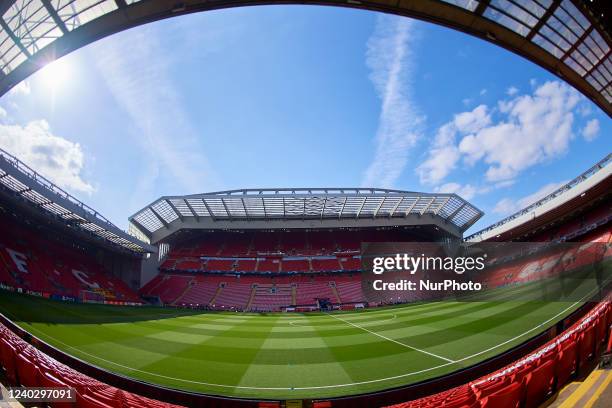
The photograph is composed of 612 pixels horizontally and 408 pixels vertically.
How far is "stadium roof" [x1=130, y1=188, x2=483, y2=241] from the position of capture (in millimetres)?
41125

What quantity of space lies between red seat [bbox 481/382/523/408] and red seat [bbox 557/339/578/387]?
1.91 metres

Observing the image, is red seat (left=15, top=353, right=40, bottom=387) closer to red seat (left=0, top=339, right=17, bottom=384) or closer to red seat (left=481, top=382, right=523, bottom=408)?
red seat (left=0, top=339, right=17, bottom=384)

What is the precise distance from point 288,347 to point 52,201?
89.6 feet

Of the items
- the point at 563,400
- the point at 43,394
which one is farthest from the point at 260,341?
the point at 563,400

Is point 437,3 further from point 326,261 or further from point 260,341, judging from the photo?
point 326,261

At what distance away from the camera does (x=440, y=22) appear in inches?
351

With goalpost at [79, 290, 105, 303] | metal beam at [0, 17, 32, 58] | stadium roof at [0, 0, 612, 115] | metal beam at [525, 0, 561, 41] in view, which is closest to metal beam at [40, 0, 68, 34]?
stadium roof at [0, 0, 612, 115]

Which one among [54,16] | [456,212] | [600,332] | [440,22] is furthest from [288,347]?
[456,212]

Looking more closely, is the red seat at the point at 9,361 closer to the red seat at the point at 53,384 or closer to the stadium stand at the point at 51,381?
the stadium stand at the point at 51,381

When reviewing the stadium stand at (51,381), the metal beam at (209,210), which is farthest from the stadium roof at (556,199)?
the metal beam at (209,210)

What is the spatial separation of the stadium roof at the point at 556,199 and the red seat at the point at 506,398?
3146 cm

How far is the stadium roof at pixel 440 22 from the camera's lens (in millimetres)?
8297

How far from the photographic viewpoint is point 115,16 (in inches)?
344

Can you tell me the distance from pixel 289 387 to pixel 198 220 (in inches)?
1658
